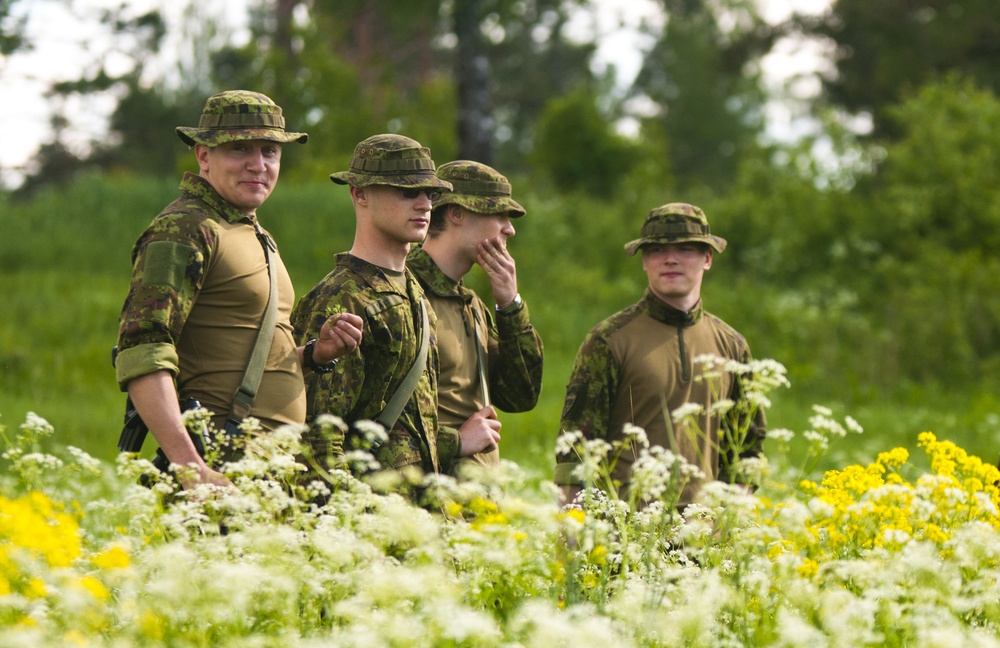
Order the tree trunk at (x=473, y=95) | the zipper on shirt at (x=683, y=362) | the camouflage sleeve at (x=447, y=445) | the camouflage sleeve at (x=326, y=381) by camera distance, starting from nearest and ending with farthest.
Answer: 1. the camouflage sleeve at (x=326, y=381)
2. the camouflage sleeve at (x=447, y=445)
3. the zipper on shirt at (x=683, y=362)
4. the tree trunk at (x=473, y=95)

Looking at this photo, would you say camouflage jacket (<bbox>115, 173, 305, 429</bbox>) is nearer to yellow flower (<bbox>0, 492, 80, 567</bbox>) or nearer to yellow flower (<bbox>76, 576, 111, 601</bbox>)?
yellow flower (<bbox>0, 492, 80, 567</bbox>)

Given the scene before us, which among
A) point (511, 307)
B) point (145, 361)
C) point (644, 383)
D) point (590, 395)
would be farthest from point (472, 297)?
point (145, 361)

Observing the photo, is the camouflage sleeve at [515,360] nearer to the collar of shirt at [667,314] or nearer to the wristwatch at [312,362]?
the collar of shirt at [667,314]

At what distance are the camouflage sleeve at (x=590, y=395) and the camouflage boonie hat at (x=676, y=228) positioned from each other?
0.50 metres

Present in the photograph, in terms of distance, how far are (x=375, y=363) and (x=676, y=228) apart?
1.62 meters

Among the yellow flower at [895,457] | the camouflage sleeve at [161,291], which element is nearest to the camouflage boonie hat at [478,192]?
the camouflage sleeve at [161,291]

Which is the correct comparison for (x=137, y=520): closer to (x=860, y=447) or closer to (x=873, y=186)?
(x=860, y=447)

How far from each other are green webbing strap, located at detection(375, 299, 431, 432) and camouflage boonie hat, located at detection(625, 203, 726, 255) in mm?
1266

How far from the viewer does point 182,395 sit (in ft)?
13.9

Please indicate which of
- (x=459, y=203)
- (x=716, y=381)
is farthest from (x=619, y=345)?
(x=459, y=203)

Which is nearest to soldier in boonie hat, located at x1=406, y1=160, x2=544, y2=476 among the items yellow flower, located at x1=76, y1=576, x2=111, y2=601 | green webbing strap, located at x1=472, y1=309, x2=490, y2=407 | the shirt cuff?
green webbing strap, located at x1=472, y1=309, x2=490, y2=407

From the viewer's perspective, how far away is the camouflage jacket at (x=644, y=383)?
5.29 meters

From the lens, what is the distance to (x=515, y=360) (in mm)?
5102

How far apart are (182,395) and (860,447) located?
824 cm
